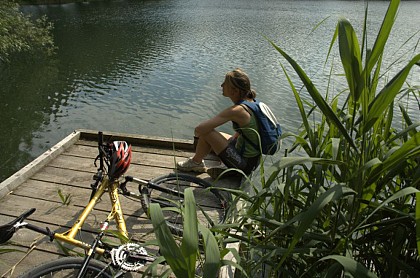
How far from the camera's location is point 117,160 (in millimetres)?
2438

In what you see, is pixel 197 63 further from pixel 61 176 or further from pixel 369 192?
pixel 369 192

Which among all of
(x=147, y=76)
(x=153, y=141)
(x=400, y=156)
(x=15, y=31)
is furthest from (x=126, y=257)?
(x=15, y=31)

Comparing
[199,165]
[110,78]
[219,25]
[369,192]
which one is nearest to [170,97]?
[110,78]

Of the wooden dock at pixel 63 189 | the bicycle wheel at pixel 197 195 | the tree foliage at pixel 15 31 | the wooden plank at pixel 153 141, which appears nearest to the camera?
the wooden dock at pixel 63 189

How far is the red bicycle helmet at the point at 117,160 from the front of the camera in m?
2.42

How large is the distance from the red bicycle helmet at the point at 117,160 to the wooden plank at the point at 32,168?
111 centimetres

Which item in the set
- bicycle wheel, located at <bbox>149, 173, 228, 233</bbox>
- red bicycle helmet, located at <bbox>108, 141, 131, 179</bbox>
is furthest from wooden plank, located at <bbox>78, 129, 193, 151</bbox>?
red bicycle helmet, located at <bbox>108, 141, 131, 179</bbox>

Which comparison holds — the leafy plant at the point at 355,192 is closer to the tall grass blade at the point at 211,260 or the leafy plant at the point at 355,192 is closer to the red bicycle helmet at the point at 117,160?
the tall grass blade at the point at 211,260

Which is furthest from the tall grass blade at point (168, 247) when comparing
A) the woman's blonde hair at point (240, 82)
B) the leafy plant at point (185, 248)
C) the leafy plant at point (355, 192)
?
the woman's blonde hair at point (240, 82)

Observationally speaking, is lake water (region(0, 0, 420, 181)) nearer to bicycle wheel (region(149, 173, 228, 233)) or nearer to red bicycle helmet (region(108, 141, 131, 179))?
bicycle wheel (region(149, 173, 228, 233))

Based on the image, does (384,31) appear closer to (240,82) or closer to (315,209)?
(315,209)

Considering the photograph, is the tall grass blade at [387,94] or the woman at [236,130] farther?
the woman at [236,130]

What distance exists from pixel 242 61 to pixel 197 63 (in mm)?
1442

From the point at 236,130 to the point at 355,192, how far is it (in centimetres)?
209
